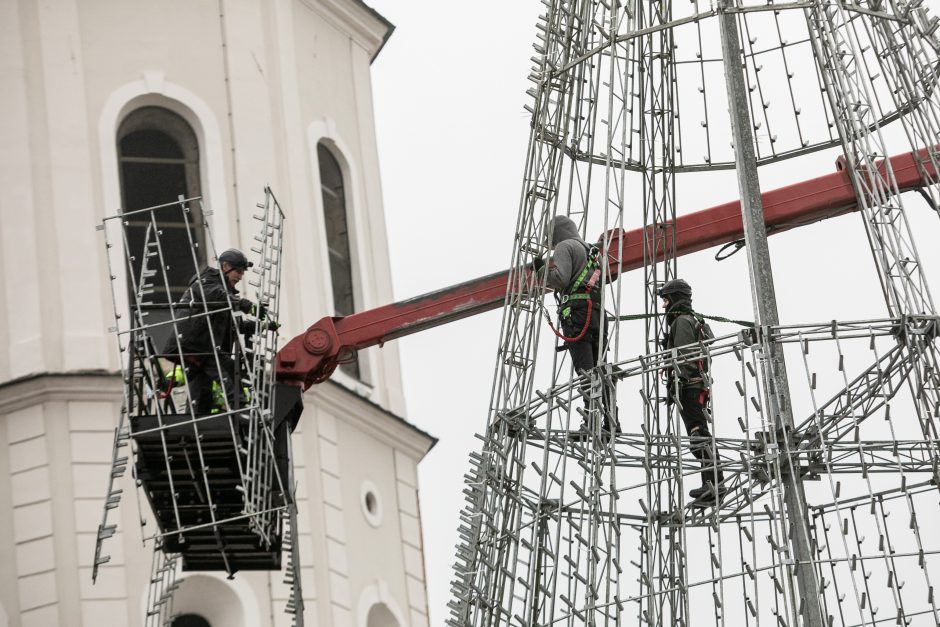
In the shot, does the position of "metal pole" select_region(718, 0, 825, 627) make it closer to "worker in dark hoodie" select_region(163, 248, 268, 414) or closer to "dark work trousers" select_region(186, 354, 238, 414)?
"worker in dark hoodie" select_region(163, 248, 268, 414)

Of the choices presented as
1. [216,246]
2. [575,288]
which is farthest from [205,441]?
[216,246]

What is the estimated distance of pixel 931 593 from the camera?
44.4ft

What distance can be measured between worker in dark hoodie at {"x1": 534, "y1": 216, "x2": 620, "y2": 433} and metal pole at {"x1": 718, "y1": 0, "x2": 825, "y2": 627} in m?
1.49

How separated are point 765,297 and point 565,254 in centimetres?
217

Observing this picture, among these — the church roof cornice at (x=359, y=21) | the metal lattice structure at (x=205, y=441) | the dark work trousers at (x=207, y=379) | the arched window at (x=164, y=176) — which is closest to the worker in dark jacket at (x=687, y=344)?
the metal lattice structure at (x=205, y=441)

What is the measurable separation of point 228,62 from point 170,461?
15.9 meters

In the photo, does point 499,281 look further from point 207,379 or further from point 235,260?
point 207,379

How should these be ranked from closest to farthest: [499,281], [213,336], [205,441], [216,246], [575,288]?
1. [575,288]
2. [205,441]
3. [213,336]
4. [499,281]
5. [216,246]

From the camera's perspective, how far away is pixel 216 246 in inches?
1278

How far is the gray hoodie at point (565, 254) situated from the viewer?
55.6 ft

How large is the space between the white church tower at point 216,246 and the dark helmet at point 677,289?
14.5 meters

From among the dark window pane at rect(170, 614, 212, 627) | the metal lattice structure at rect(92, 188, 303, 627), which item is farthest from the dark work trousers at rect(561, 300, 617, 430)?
the dark window pane at rect(170, 614, 212, 627)

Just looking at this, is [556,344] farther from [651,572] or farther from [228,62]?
[228,62]

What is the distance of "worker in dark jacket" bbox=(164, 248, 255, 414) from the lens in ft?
64.3
